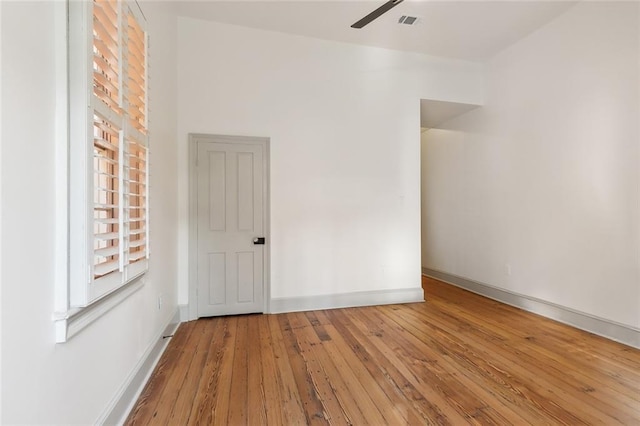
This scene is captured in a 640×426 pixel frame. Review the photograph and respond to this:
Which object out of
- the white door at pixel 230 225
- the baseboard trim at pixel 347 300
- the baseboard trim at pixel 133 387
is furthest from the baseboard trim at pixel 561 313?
the baseboard trim at pixel 133 387

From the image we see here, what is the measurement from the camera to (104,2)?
5.62 ft

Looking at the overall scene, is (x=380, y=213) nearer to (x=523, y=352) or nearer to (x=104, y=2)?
(x=523, y=352)

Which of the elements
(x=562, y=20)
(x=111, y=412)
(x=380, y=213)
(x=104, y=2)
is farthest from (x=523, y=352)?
(x=104, y=2)

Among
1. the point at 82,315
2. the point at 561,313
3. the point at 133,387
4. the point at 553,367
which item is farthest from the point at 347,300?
the point at 82,315

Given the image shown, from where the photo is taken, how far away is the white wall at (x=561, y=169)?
10.2ft

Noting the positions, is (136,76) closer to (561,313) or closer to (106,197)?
(106,197)

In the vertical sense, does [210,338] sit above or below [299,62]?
below

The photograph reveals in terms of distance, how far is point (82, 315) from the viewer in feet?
4.79

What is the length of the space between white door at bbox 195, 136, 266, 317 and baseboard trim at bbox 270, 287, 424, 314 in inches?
12.7

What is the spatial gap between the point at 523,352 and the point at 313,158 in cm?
316

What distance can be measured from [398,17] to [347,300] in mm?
3688

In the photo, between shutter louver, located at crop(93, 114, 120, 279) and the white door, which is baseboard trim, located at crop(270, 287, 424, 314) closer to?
the white door

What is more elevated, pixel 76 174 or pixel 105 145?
pixel 105 145

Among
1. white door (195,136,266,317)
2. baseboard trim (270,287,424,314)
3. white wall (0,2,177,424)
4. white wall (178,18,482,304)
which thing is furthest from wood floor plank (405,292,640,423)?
white wall (0,2,177,424)
